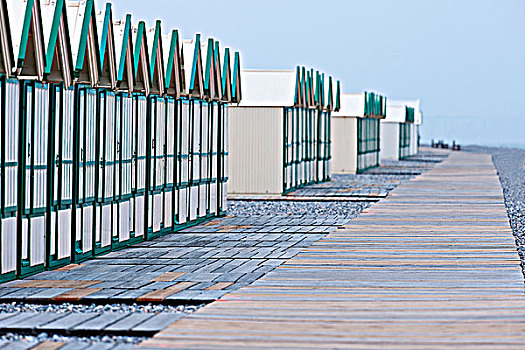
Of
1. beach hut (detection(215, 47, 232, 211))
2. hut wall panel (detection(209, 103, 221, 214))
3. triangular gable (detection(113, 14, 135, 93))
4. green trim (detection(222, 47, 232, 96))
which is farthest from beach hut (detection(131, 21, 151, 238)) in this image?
green trim (detection(222, 47, 232, 96))

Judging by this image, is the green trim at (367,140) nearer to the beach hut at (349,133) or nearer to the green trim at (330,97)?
the beach hut at (349,133)

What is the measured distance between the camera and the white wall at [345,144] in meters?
34.6

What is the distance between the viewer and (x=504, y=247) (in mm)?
12109

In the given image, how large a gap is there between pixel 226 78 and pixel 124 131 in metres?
Answer: 4.94

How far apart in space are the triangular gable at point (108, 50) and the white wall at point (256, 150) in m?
11.0

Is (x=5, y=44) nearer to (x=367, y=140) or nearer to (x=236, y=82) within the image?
(x=236, y=82)

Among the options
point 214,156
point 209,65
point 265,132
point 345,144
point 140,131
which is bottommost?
→ point 345,144

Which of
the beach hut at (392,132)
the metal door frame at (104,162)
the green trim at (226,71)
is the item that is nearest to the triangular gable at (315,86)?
the green trim at (226,71)

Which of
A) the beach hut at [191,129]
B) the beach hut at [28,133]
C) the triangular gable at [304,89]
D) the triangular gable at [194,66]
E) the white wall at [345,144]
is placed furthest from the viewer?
the white wall at [345,144]

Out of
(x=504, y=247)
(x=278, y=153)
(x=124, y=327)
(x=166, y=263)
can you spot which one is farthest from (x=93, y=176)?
(x=278, y=153)

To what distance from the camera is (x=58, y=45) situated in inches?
404

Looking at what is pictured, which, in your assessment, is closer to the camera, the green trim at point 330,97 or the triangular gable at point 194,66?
the triangular gable at point 194,66

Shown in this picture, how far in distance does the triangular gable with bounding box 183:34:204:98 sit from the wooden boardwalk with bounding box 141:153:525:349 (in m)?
3.14

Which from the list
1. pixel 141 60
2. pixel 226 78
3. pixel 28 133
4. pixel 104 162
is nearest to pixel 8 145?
pixel 28 133
